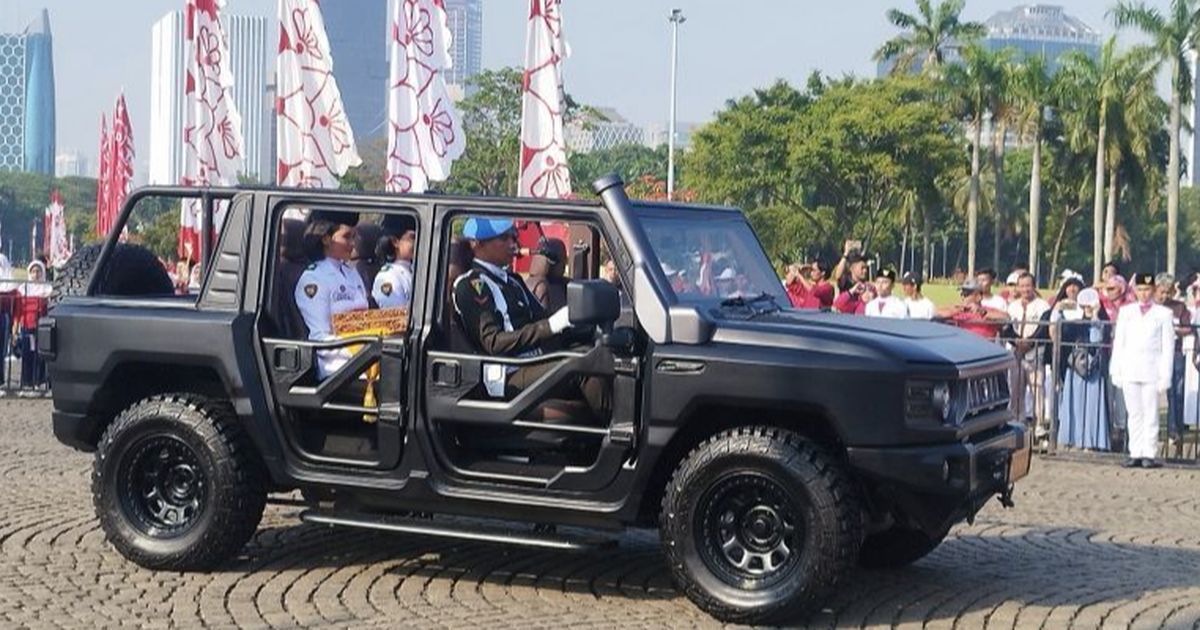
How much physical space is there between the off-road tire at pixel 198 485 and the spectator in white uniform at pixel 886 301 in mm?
8730

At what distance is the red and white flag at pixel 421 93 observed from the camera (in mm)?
24150

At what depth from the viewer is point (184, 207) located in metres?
20.8

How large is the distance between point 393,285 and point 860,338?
8.06 feet

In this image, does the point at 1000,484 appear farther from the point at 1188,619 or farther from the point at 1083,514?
the point at 1083,514

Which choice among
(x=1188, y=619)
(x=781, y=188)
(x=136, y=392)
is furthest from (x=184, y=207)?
(x=781, y=188)

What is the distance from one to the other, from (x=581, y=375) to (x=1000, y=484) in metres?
2.05

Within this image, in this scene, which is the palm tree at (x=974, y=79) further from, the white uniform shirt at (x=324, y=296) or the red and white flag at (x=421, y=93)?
the white uniform shirt at (x=324, y=296)

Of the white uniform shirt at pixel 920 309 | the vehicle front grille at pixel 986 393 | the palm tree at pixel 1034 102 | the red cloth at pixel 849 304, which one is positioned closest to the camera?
the vehicle front grille at pixel 986 393

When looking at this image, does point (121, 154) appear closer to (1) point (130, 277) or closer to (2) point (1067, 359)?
(2) point (1067, 359)

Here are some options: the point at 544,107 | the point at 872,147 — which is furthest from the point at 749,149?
the point at 544,107

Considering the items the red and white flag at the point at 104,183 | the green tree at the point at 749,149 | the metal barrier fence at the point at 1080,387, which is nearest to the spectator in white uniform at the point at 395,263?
the metal barrier fence at the point at 1080,387

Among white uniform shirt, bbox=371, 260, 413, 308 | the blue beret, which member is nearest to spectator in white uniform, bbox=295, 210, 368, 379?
white uniform shirt, bbox=371, 260, 413, 308

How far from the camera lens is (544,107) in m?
22.9

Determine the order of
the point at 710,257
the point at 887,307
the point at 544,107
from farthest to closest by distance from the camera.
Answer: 1. the point at 544,107
2. the point at 887,307
3. the point at 710,257
